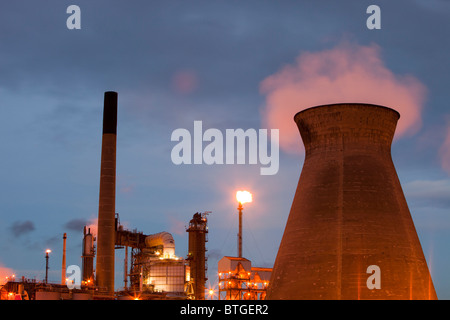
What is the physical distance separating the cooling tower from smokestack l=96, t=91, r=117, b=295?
19305 millimetres

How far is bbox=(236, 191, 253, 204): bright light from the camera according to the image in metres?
57.3

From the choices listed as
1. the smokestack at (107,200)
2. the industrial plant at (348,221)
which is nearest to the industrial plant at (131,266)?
the smokestack at (107,200)

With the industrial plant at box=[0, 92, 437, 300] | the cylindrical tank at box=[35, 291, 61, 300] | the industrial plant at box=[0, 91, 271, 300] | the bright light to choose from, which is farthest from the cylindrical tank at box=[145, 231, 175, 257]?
the industrial plant at box=[0, 92, 437, 300]

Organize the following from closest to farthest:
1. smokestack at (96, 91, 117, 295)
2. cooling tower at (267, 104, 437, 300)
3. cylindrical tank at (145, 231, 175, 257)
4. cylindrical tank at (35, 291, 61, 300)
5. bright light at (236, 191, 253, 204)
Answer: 1. cooling tower at (267, 104, 437, 300)
2. cylindrical tank at (35, 291, 61, 300)
3. smokestack at (96, 91, 117, 295)
4. bright light at (236, 191, 253, 204)
5. cylindrical tank at (145, 231, 175, 257)

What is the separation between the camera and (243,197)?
57.3 metres

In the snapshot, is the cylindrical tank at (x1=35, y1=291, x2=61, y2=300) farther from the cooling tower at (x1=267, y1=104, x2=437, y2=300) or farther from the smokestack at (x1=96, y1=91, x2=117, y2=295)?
the cooling tower at (x1=267, y1=104, x2=437, y2=300)

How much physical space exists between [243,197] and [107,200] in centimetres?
1357

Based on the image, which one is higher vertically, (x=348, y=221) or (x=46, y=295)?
(x=348, y=221)

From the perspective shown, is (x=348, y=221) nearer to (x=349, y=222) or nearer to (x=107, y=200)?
(x=349, y=222)

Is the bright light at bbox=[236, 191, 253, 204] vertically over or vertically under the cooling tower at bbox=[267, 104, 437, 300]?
over

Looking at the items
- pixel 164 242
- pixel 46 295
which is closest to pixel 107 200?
pixel 164 242

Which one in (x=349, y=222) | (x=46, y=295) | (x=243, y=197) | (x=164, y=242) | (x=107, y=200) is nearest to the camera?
(x=349, y=222)

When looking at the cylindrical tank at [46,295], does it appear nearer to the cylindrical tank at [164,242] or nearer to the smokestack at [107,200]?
the smokestack at [107,200]
